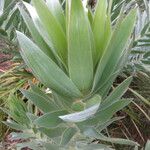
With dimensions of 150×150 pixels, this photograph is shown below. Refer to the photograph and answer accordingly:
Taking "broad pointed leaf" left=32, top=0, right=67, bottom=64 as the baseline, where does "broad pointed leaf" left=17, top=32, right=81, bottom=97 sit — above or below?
below

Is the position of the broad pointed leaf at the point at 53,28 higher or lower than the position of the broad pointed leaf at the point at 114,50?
higher

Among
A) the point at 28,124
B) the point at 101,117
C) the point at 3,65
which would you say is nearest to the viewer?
the point at 101,117

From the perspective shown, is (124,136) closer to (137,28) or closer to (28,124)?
(137,28)

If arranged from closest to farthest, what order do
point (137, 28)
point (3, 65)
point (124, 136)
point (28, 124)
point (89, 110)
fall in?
point (89, 110), point (28, 124), point (137, 28), point (124, 136), point (3, 65)

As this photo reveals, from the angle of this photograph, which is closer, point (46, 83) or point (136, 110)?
point (46, 83)

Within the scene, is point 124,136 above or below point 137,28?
below

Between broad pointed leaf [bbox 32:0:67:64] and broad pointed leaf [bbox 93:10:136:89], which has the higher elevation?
broad pointed leaf [bbox 32:0:67:64]

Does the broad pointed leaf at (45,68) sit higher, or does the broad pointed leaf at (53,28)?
the broad pointed leaf at (53,28)

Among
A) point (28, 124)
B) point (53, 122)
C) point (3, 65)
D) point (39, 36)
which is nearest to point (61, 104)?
point (53, 122)
